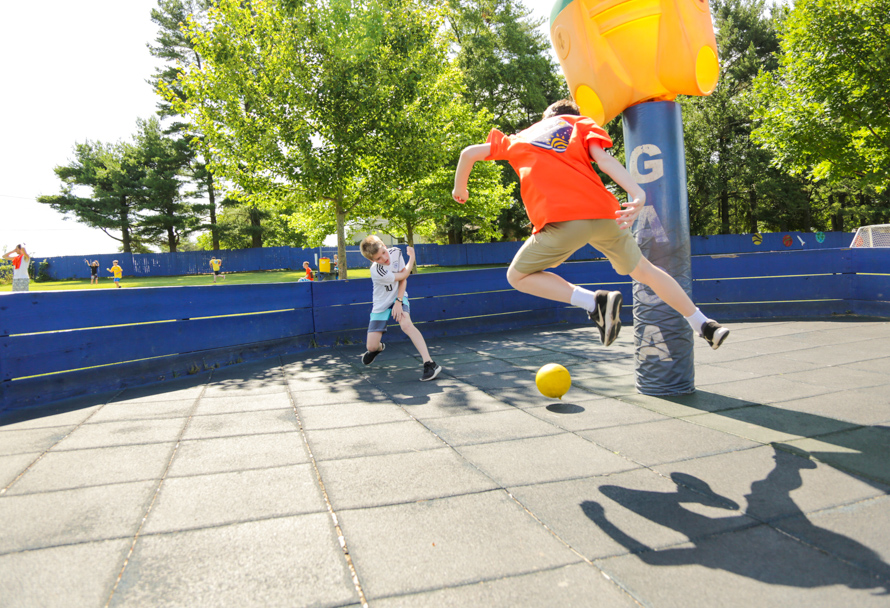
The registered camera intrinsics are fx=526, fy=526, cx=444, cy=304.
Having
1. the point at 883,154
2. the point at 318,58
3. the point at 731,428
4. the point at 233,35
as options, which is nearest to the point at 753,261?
the point at 731,428

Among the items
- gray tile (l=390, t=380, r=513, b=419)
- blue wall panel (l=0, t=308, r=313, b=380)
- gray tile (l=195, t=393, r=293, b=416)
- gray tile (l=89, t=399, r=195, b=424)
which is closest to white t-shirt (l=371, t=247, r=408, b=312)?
gray tile (l=390, t=380, r=513, b=419)

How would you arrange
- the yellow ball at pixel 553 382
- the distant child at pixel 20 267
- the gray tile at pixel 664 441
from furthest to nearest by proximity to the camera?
the distant child at pixel 20 267 < the yellow ball at pixel 553 382 < the gray tile at pixel 664 441

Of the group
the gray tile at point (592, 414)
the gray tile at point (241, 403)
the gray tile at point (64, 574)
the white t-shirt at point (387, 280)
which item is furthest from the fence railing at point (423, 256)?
the gray tile at point (64, 574)

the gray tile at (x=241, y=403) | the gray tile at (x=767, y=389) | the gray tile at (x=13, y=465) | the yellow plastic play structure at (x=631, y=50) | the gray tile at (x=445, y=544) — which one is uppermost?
the yellow plastic play structure at (x=631, y=50)

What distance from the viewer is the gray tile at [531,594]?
204 cm

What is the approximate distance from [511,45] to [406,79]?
26.1 m

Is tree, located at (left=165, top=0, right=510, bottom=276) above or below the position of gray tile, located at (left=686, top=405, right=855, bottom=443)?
above

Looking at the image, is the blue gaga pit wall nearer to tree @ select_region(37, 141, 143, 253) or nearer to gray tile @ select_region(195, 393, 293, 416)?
gray tile @ select_region(195, 393, 293, 416)

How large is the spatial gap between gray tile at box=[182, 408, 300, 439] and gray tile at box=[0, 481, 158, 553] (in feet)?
3.65

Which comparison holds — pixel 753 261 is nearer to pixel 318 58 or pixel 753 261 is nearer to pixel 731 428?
pixel 731 428

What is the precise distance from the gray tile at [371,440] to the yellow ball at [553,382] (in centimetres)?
136

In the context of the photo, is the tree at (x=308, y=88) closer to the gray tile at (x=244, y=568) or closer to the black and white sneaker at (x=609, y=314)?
the black and white sneaker at (x=609, y=314)

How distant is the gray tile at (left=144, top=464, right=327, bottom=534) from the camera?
112 inches

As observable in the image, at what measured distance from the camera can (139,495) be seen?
3180 mm
